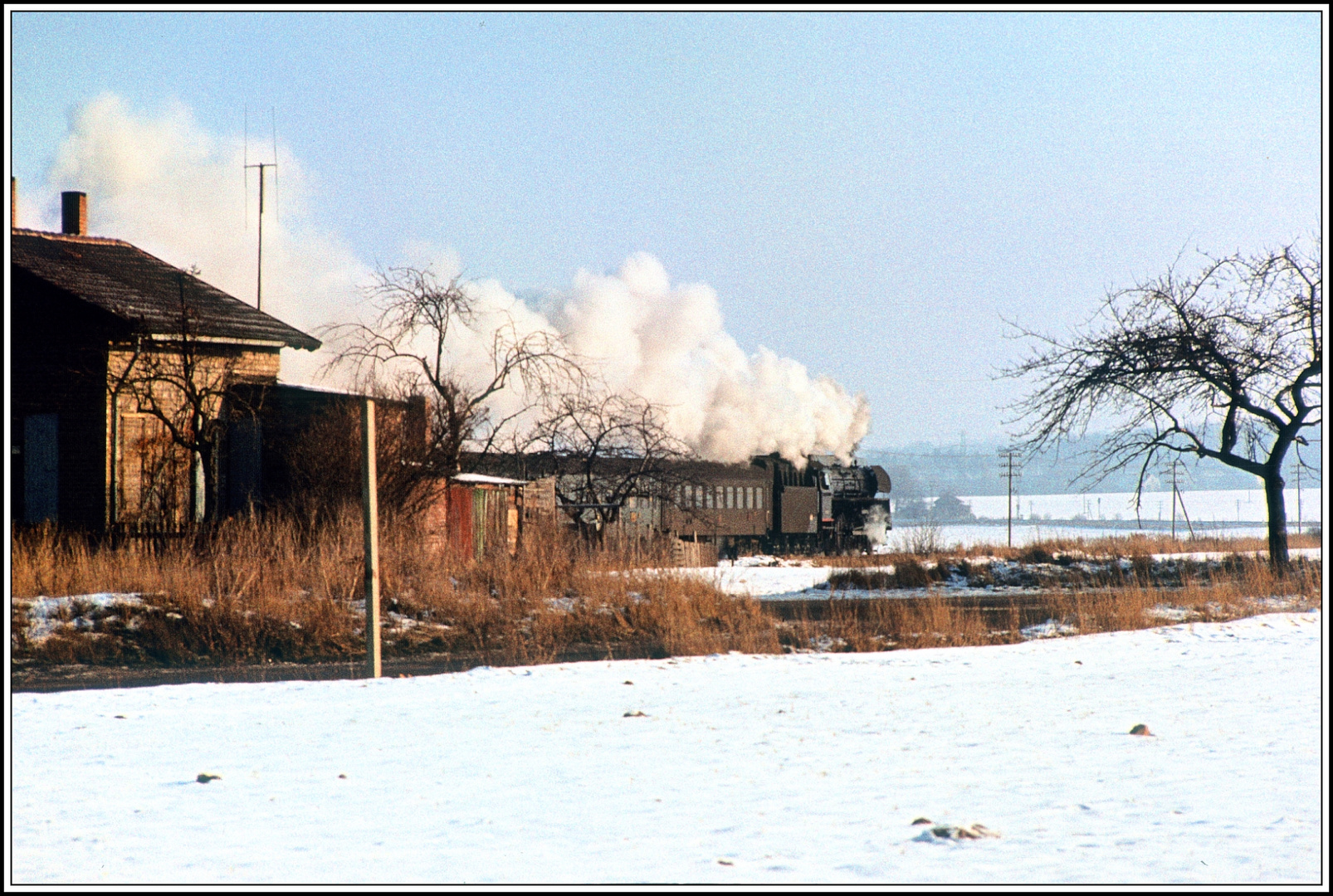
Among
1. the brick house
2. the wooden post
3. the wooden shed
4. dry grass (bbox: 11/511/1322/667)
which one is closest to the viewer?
the wooden post

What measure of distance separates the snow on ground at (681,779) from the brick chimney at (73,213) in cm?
1883

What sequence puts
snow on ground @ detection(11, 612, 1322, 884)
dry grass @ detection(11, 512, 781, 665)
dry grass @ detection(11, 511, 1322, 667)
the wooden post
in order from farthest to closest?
dry grass @ detection(11, 511, 1322, 667) < dry grass @ detection(11, 512, 781, 665) < the wooden post < snow on ground @ detection(11, 612, 1322, 884)

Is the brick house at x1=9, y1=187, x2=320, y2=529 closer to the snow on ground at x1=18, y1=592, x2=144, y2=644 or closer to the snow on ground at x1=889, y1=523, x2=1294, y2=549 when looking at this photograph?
the snow on ground at x1=18, y1=592, x2=144, y2=644

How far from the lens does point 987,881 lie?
4145 millimetres

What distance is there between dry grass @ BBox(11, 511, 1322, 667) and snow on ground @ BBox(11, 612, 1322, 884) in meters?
3.35

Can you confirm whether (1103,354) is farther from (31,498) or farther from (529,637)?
(31,498)

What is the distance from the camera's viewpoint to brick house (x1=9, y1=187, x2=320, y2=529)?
19891 millimetres

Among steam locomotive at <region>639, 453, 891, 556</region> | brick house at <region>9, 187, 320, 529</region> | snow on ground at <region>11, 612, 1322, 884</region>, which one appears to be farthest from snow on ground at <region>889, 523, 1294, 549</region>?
snow on ground at <region>11, 612, 1322, 884</region>

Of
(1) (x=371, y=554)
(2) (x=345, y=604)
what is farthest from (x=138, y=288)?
(1) (x=371, y=554)

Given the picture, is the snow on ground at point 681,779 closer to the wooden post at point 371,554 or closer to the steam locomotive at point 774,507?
the wooden post at point 371,554

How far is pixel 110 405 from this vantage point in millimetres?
19922

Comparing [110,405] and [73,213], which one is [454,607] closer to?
[110,405]

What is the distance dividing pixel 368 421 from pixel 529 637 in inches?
185

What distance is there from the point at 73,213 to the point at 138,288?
4652 mm
